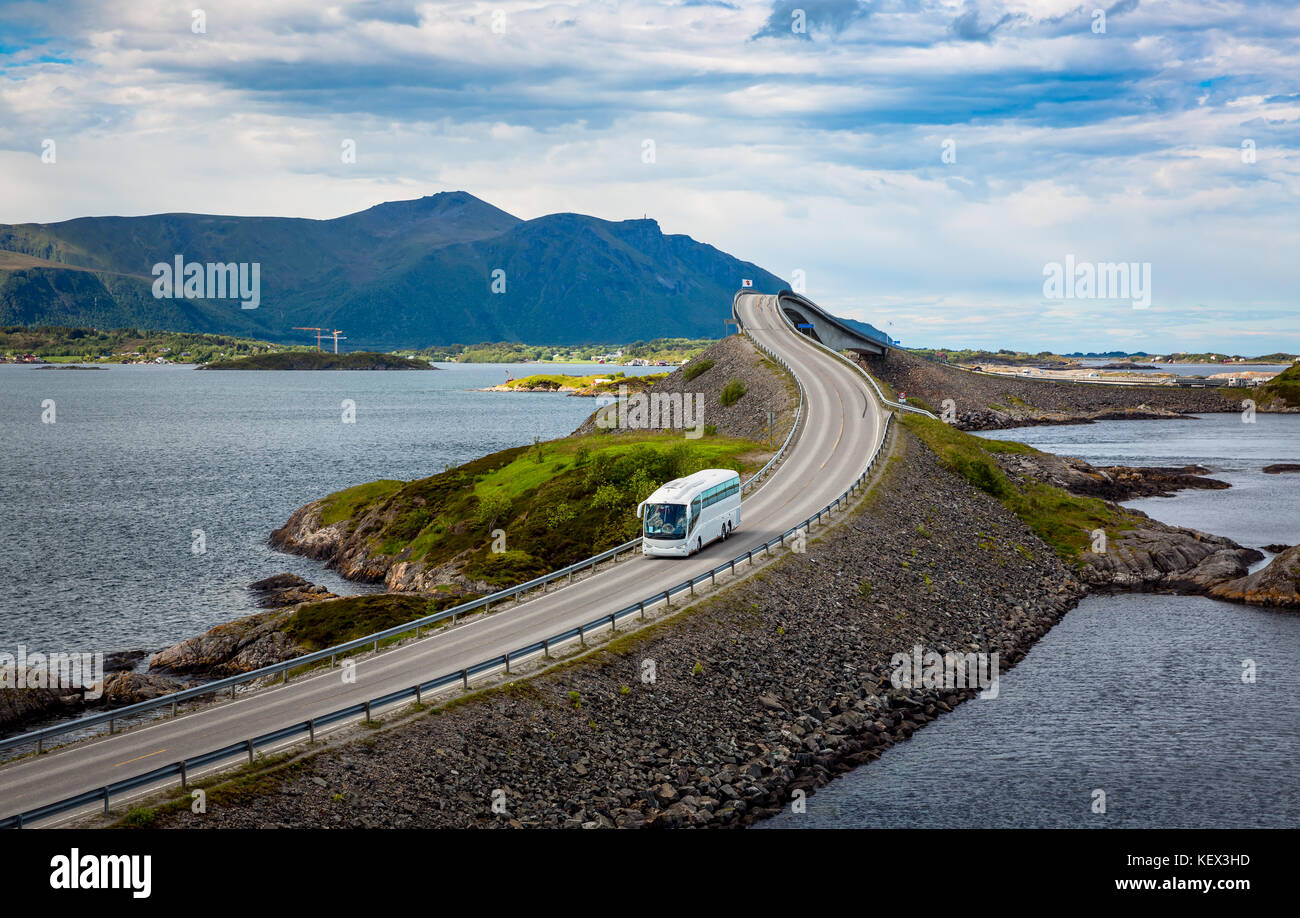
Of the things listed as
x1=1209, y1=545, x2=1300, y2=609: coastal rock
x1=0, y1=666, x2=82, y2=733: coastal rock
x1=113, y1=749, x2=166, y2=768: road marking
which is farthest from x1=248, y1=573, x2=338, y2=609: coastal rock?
x1=1209, y1=545, x2=1300, y2=609: coastal rock

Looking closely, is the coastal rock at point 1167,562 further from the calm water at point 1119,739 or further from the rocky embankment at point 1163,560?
the calm water at point 1119,739

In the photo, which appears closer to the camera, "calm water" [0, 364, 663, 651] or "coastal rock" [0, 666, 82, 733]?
"coastal rock" [0, 666, 82, 733]

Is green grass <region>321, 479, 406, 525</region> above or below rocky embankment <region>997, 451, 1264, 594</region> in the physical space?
above

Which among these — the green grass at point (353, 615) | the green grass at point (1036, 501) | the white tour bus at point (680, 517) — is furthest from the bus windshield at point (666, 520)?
the green grass at point (1036, 501)

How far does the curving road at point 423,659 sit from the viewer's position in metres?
29.6

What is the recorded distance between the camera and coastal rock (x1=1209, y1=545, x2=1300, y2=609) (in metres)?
67.8

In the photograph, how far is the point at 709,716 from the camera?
41094 millimetres

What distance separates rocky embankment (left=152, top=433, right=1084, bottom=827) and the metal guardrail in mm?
6405

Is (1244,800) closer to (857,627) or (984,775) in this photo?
(984,775)

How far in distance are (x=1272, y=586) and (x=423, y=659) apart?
192ft

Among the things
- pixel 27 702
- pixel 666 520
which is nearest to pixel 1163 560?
pixel 666 520

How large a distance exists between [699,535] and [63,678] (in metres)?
33.8

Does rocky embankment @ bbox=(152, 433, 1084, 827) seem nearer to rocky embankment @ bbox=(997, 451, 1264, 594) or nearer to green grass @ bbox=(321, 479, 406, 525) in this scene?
rocky embankment @ bbox=(997, 451, 1264, 594)

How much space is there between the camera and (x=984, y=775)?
40656 mm
